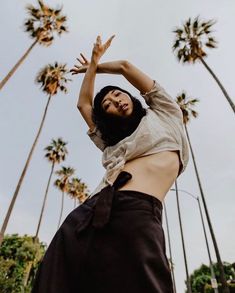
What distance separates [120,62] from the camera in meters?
1.99

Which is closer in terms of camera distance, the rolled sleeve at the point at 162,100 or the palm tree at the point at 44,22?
the rolled sleeve at the point at 162,100

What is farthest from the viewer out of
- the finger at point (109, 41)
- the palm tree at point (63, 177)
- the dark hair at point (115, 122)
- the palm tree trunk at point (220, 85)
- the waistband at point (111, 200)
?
the palm tree at point (63, 177)

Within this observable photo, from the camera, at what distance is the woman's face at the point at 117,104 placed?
75.9 inches

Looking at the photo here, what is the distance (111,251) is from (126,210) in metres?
0.19

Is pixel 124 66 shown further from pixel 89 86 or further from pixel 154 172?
pixel 154 172

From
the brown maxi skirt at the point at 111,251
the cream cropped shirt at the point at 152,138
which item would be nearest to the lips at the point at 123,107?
the cream cropped shirt at the point at 152,138

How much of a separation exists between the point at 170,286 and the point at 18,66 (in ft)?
63.7

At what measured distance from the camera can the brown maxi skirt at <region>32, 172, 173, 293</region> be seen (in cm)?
112

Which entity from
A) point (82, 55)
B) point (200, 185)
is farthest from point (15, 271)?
point (82, 55)

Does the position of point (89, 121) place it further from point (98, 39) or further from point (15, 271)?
point (15, 271)

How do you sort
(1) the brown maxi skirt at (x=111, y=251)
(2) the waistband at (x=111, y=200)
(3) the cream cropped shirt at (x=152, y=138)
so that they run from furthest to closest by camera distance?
(3) the cream cropped shirt at (x=152, y=138) → (2) the waistband at (x=111, y=200) → (1) the brown maxi skirt at (x=111, y=251)

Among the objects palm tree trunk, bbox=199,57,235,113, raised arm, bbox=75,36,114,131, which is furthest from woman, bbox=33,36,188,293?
palm tree trunk, bbox=199,57,235,113

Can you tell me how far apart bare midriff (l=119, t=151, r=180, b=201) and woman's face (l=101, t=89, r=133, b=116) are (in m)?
0.41

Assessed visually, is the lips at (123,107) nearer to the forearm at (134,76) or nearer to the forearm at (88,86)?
the forearm at (134,76)
